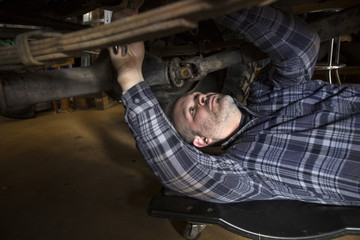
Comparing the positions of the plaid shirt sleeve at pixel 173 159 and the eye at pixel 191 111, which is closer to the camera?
the plaid shirt sleeve at pixel 173 159

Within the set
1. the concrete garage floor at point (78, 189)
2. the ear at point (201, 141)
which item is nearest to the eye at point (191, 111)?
the ear at point (201, 141)

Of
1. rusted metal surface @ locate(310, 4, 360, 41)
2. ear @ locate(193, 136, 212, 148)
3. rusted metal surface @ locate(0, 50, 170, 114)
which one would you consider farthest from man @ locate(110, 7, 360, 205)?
rusted metal surface @ locate(0, 50, 170, 114)

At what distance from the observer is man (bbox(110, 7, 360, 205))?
2.41 ft

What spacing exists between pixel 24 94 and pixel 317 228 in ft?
3.33

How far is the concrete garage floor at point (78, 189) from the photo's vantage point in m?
1.12

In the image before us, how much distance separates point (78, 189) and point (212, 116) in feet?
3.23

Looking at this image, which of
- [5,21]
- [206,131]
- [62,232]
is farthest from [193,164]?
[5,21]

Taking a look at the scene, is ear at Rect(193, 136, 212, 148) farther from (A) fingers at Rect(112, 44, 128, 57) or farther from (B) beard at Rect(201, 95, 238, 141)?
(A) fingers at Rect(112, 44, 128, 57)

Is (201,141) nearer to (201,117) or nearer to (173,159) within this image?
(201,117)

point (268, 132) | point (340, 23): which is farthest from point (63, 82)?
point (340, 23)

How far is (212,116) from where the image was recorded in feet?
3.13

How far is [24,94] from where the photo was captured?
767 millimetres

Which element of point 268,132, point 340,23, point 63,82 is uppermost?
point 340,23

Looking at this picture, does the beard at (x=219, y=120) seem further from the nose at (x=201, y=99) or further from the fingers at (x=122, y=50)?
the fingers at (x=122, y=50)
